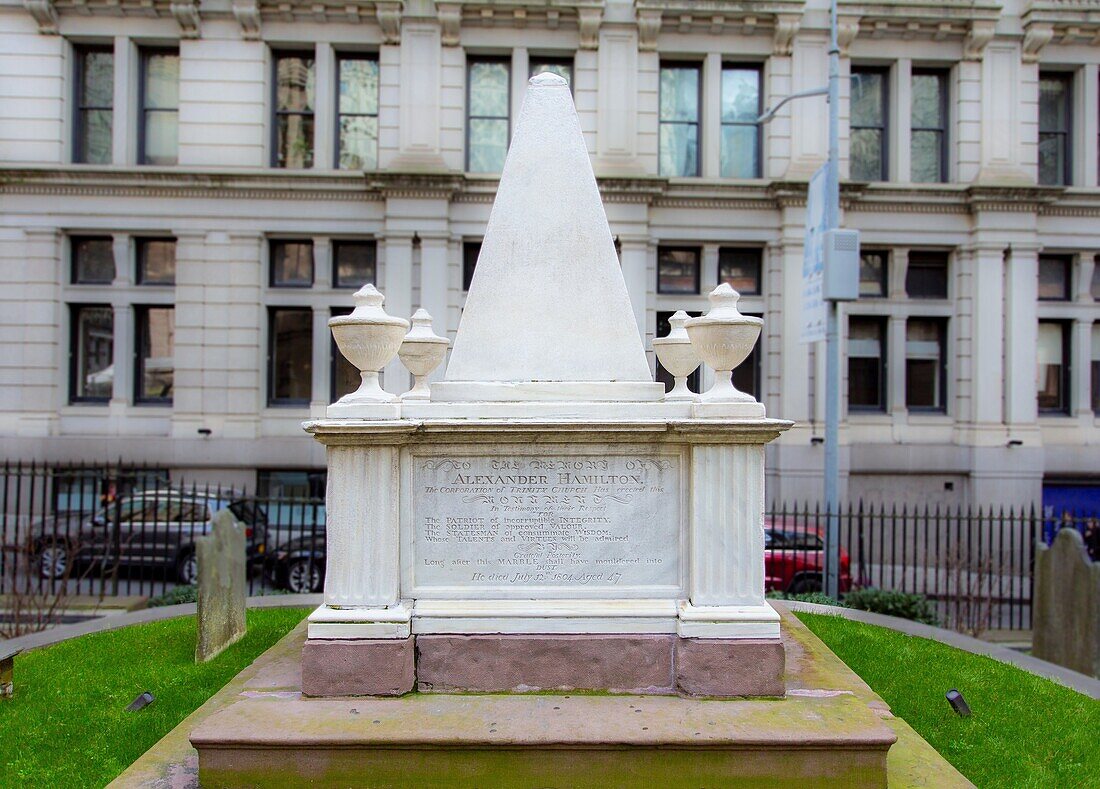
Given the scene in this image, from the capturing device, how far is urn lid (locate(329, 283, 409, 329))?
5.36 metres

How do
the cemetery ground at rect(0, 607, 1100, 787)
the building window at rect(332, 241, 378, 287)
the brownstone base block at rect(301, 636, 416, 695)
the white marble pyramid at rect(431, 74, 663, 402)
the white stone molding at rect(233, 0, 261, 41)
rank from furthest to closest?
the building window at rect(332, 241, 378, 287) < the white stone molding at rect(233, 0, 261, 41) < the white marble pyramid at rect(431, 74, 663, 402) < the cemetery ground at rect(0, 607, 1100, 787) < the brownstone base block at rect(301, 636, 416, 695)

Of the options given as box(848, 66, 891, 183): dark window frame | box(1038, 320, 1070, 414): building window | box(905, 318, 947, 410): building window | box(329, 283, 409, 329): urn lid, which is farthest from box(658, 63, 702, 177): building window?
box(329, 283, 409, 329): urn lid

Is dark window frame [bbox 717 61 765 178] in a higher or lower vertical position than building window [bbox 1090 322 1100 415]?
higher

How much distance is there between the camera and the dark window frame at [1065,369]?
2073cm

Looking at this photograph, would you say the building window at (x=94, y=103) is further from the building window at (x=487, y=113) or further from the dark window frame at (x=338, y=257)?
the building window at (x=487, y=113)

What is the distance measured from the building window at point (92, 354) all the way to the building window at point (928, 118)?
68.0ft

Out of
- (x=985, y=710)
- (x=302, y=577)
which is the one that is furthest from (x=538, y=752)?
(x=302, y=577)

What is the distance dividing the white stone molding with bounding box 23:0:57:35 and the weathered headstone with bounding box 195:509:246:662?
651 inches

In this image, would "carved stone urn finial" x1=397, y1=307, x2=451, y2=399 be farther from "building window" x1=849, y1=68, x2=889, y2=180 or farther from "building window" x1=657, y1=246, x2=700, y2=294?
"building window" x1=849, y1=68, x2=889, y2=180

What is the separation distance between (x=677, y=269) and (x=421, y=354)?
48.7ft

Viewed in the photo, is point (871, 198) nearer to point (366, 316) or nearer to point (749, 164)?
point (749, 164)

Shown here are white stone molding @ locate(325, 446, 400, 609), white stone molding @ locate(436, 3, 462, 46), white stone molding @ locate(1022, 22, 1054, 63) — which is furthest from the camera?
white stone molding @ locate(1022, 22, 1054, 63)

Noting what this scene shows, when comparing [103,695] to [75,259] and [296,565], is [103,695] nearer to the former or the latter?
[296,565]

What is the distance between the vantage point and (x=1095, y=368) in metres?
21.0
